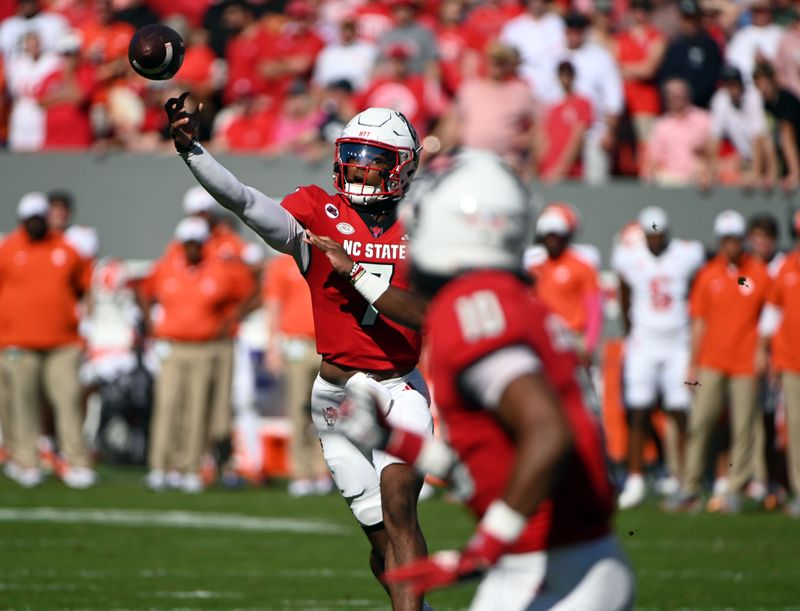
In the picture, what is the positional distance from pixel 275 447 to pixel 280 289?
5.83ft

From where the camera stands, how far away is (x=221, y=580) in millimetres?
8500

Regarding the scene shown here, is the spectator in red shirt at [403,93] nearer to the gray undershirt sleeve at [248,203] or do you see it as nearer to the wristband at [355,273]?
the gray undershirt sleeve at [248,203]

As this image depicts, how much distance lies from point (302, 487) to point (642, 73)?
5319 mm

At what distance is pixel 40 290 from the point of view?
13.1 meters

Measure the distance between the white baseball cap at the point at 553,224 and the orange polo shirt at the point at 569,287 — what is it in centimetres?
22

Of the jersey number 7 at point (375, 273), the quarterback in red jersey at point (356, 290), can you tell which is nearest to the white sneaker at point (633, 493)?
the quarterback in red jersey at point (356, 290)

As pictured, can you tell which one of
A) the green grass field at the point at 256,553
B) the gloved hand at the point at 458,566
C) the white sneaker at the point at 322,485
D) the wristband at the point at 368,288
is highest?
the wristband at the point at 368,288

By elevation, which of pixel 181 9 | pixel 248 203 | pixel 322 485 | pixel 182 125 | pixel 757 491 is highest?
pixel 181 9

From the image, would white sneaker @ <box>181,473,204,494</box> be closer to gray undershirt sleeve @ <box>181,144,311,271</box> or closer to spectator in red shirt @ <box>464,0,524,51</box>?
spectator in red shirt @ <box>464,0,524,51</box>

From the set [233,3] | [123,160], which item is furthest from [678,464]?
[233,3]

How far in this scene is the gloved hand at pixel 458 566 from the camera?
A: 348 centimetres

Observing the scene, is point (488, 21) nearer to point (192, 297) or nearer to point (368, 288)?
point (192, 297)

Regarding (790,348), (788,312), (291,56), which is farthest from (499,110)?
(790,348)

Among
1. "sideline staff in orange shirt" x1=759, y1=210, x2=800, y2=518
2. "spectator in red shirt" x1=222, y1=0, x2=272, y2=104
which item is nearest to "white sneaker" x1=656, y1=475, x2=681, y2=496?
"sideline staff in orange shirt" x1=759, y1=210, x2=800, y2=518
